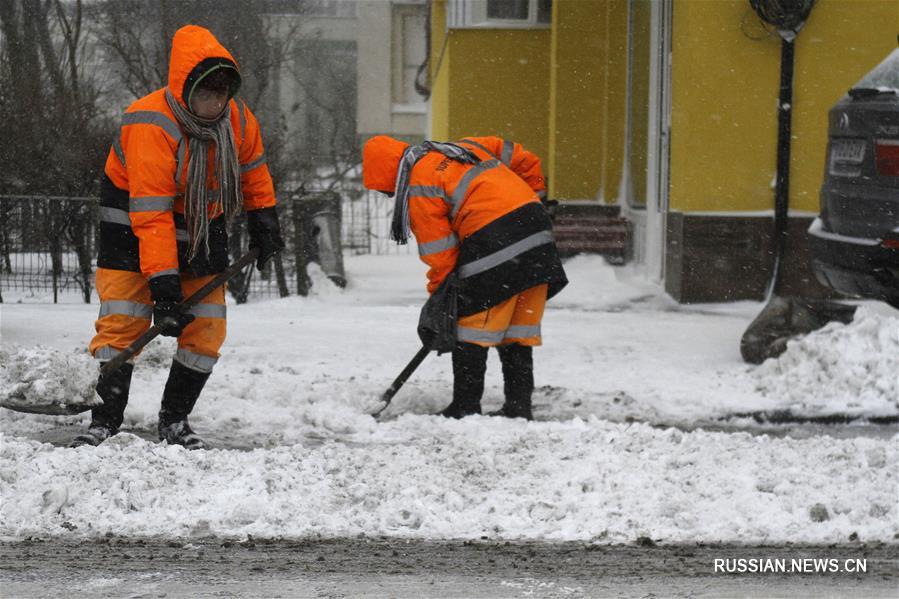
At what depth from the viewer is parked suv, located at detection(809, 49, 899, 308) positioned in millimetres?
→ 7012

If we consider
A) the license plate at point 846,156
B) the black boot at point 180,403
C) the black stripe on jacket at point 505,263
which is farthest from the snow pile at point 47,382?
the license plate at point 846,156

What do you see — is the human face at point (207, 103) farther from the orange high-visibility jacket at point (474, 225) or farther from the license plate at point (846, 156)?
the license plate at point (846, 156)

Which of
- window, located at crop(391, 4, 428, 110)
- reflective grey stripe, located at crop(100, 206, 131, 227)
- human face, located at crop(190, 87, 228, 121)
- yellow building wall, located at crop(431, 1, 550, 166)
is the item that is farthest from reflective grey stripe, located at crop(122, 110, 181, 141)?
window, located at crop(391, 4, 428, 110)

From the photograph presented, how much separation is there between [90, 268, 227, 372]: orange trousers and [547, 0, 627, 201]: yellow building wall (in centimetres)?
800

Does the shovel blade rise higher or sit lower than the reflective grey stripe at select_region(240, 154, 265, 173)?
lower

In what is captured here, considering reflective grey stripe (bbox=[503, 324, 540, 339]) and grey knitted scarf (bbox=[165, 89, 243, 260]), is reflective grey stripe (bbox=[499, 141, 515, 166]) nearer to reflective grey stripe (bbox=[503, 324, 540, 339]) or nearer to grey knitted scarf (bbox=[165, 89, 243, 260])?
reflective grey stripe (bbox=[503, 324, 540, 339])

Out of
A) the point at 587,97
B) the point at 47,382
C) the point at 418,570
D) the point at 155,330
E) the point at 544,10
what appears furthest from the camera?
the point at 544,10

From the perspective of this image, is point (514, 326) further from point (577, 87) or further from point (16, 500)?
point (577, 87)

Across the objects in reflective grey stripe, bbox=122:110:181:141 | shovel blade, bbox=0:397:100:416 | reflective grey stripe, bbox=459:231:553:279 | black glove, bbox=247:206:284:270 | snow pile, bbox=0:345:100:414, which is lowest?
shovel blade, bbox=0:397:100:416

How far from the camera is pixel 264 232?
19.1ft

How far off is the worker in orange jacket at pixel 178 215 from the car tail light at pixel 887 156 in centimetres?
349

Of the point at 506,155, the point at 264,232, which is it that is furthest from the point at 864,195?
the point at 264,232

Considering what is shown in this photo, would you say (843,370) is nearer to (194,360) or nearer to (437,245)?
(437,245)

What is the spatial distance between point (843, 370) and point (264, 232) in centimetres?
324
